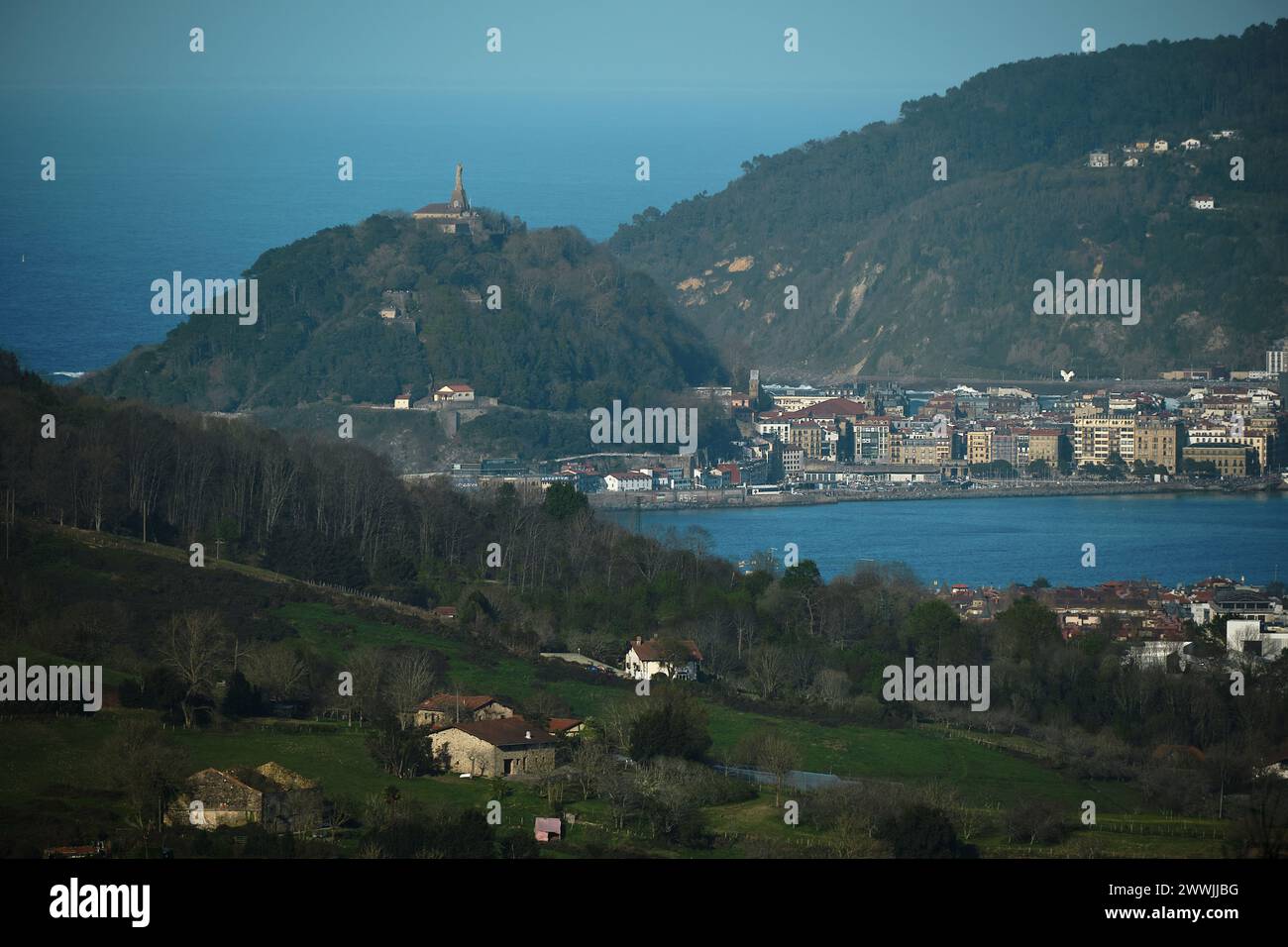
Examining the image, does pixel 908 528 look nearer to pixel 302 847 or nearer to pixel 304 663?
pixel 304 663

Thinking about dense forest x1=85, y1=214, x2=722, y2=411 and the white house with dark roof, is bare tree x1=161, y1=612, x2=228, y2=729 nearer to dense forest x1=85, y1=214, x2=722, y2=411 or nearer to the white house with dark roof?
the white house with dark roof

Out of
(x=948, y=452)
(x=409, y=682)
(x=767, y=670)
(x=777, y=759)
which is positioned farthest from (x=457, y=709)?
(x=948, y=452)

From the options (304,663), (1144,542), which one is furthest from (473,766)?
(1144,542)

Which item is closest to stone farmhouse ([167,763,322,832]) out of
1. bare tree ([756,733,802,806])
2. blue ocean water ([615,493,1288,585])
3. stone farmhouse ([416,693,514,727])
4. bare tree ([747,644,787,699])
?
stone farmhouse ([416,693,514,727])

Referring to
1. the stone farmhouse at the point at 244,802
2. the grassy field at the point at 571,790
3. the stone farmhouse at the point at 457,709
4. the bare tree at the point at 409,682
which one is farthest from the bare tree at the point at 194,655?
the stone farmhouse at the point at 244,802

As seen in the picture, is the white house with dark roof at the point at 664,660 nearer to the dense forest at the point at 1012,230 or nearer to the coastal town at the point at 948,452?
the coastal town at the point at 948,452
